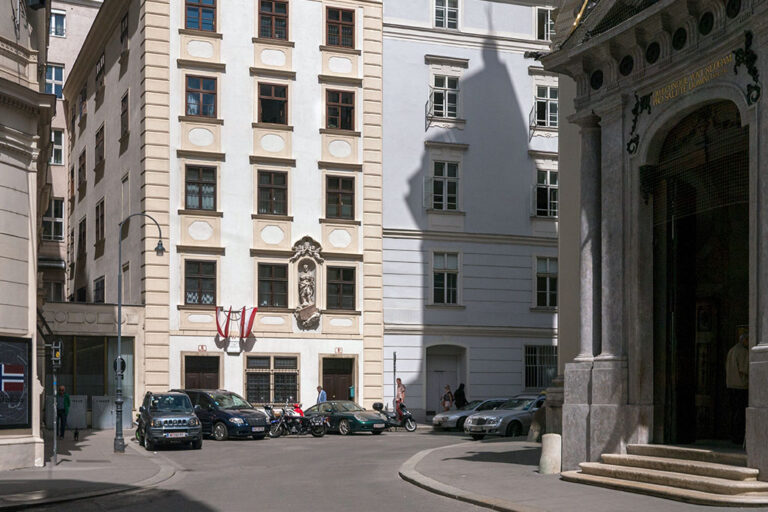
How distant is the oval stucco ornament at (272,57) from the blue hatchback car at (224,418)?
48.3ft

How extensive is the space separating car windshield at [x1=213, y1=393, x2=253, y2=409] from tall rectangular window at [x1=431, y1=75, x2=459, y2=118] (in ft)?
53.0

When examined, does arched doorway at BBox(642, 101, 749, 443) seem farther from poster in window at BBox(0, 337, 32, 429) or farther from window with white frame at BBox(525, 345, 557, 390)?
window with white frame at BBox(525, 345, 557, 390)

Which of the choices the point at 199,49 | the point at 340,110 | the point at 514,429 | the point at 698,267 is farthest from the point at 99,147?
the point at 698,267

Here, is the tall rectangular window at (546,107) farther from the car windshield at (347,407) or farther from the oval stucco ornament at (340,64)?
the car windshield at (347,407)

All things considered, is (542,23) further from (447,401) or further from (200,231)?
(200,231)

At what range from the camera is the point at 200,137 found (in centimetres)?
4366

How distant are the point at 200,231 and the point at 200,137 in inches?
146

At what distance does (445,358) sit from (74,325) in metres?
15.4

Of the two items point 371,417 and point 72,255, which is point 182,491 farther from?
point 72,255

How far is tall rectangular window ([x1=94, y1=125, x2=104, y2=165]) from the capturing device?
51375 millimetres

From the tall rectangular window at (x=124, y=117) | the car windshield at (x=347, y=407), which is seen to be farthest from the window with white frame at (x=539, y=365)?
the tall rectangular window at (x=124, y=117)

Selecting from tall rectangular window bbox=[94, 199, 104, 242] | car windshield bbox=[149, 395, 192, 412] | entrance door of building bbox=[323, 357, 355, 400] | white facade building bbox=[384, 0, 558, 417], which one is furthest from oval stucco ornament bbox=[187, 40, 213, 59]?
car windshield bbox=[149, 395, 192, 412]

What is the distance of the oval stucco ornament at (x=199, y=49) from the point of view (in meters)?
43.8

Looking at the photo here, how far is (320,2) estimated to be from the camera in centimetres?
4594
